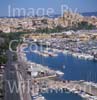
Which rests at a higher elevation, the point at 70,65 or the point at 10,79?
the point at 10,79

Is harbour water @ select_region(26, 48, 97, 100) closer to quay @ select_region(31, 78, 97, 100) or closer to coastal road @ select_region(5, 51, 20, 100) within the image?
quay @ select_region(31, 78, 97, 100)

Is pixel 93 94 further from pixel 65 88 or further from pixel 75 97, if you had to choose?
pixel 65 88

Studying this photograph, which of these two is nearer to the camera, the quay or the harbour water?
the quay

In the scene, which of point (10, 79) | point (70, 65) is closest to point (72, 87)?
point (10, 79)

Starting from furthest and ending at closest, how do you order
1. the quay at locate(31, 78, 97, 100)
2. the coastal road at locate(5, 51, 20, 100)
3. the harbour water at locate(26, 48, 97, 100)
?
the harbour water at locate(26, 48, 97, 100), the quay at locate(31, 78, 97, 100), the coastal road at locate(5, 51, 20, 100)

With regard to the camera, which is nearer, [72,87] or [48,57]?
[72,87]

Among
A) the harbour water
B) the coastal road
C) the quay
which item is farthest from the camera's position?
the harbour water

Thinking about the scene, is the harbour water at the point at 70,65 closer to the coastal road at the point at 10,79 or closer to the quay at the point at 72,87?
the quay at the point at 72,87

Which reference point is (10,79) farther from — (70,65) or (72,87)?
(70,65)

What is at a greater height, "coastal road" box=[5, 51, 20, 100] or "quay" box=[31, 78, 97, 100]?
"coastal road" box=[5, 51, 20, 100]
